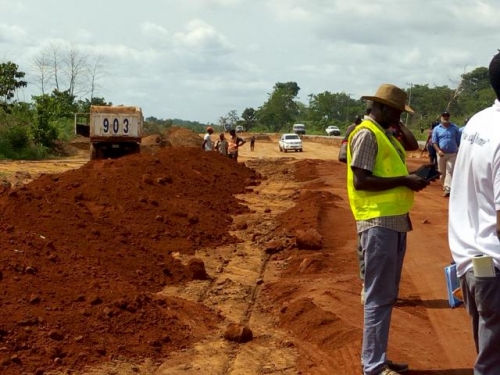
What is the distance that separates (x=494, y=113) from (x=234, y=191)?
14.4 metres

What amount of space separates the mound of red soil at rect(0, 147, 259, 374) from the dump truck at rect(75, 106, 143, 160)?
26.5ft

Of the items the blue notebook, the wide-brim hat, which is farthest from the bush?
the blue notebook

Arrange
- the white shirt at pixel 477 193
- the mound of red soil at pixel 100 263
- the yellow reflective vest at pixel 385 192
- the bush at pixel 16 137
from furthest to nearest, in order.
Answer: the bush at pixel 16 137
the mound of red soil at pixel 100 263
the yellow reflective vest at pixel 385 192
the white shirt at pixel 477 193

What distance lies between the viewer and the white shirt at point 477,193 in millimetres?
3107

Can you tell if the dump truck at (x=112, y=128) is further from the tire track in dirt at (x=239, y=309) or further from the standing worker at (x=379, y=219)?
the standing worker at (x=379, y=219)

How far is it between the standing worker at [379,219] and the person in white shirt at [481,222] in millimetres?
1399

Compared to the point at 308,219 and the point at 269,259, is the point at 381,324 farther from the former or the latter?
the point at 308,219

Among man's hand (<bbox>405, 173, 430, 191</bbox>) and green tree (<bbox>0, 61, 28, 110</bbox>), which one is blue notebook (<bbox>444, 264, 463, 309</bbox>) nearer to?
man's hand (<bbox>405, 173, 430, 191</bbox>)

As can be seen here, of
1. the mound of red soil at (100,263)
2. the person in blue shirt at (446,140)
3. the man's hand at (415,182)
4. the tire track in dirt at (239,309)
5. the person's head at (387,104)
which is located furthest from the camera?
the person in blue shirt at (446,140)

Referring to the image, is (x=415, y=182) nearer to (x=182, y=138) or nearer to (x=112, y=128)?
(x=112, y=128)

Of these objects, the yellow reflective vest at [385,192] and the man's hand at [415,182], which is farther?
the yellow reflective vest at [385,192]

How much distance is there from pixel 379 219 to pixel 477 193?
5.27ft

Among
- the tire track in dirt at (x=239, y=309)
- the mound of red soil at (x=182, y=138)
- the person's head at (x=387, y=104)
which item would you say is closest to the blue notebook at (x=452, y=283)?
the person's head at (x=387, y=104)

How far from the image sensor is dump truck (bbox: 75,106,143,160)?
23453mm
